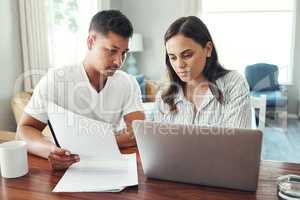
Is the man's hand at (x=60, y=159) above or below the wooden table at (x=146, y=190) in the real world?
above

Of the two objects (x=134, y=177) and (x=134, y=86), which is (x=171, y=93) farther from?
(x=134, y=177)

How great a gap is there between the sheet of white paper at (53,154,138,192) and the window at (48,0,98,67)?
2.43 meters

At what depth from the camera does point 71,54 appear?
3855 millimetres

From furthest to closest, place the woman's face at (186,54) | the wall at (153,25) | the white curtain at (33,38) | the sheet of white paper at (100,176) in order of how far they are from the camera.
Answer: the wall at (153,25)
the white curtain at (33,38)
the woman's face at (186,54)
the sheet of white paper at (100,176)

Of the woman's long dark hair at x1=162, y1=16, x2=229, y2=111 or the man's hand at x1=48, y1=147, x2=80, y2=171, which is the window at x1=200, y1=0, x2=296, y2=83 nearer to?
the woman's long dark hair at x1=162, y1=16, x2=229, y2=111

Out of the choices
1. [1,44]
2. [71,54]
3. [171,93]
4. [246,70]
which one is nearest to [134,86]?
[171,93]

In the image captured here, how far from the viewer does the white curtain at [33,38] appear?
291cm

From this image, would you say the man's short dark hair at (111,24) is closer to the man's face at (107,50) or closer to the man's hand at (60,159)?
the man's face at (107,50)

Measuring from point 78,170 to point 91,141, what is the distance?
12 cm

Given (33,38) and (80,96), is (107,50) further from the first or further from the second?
(33,38)

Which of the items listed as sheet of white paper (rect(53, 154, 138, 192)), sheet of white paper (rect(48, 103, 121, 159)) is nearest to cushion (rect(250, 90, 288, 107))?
sheet of white paper (rect(53, 154, 138, 192))

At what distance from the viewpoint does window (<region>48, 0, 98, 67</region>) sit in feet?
11.4

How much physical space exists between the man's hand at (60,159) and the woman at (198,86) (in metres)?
0.57

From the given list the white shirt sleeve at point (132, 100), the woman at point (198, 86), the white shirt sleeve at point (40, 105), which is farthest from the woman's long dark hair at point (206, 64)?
the white shirt sleeve at point (40, 105)
